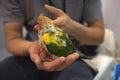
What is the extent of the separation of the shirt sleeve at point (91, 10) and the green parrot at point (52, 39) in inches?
11.9

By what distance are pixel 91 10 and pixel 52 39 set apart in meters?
0.35

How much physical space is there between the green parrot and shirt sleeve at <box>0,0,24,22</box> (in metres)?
0.25

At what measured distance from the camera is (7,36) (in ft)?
2.92

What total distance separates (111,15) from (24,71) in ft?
2.13

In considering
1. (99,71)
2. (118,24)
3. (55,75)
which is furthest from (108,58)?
(118,24)

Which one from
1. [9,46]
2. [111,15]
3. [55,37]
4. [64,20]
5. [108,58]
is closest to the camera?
[55,37]

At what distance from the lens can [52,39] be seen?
23.8 inches

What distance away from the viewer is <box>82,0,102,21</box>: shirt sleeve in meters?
0.90

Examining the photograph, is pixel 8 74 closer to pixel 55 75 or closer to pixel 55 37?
pixel 55 75

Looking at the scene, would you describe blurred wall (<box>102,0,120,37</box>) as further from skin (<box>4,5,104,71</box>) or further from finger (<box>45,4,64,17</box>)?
finger (<box>45,4,64,17</box>)

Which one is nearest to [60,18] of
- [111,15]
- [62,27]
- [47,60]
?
[62,27]

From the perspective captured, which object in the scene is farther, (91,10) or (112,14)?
(112,14)

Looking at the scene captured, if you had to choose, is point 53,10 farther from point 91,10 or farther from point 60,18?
point 91,10

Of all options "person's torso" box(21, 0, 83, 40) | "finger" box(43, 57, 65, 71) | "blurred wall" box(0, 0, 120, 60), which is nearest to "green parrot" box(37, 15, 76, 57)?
"finger" box(43, 57, 65, 71)
